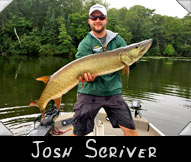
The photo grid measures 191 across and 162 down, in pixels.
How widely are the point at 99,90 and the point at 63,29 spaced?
112 feet

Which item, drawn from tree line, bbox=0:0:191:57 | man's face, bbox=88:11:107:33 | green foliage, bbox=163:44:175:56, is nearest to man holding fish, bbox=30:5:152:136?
man's face, bbox=88:11:107:33

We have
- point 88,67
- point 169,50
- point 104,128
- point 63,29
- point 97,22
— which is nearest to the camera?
point 88,67

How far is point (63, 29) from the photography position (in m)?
34.8

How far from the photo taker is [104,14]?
2.46 m

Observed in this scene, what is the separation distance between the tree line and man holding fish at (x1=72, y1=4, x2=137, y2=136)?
1259 inches

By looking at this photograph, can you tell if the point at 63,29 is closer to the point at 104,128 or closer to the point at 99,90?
the point at 104,128

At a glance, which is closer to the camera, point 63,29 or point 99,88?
point 99,88

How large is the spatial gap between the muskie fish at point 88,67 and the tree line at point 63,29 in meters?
32.3

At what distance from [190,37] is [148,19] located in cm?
1016

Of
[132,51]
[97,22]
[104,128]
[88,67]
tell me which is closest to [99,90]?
[88,67]

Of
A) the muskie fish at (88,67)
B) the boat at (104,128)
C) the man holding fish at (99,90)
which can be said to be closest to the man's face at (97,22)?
the man holding fish at (99,90)

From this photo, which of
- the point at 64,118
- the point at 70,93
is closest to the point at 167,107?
the point at 70,93

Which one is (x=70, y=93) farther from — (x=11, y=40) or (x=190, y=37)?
(x=190, y=37)

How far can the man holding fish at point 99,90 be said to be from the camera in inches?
97.4
